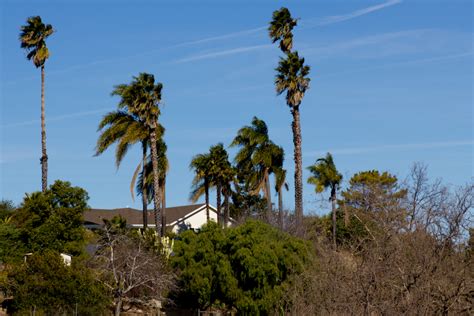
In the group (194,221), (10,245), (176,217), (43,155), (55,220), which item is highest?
(43,155)

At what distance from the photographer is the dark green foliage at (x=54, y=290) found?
3944 cm

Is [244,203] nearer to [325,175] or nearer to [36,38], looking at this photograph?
[325,175]

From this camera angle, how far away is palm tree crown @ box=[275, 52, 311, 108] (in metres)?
53.4

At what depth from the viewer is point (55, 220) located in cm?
4653

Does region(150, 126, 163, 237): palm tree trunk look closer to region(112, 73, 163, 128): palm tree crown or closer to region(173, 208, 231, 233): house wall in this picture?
region(112, 73, 163, 128): palm tree crown

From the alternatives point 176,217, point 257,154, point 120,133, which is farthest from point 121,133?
point 176,217

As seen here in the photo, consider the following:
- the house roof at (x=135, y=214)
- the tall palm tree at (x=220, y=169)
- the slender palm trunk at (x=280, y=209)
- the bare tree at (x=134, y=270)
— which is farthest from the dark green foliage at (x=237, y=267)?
the house roof at (x=135, y=214)

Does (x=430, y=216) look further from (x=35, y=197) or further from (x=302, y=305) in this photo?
(x=35, y=197)

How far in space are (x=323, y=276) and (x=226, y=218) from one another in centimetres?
3413

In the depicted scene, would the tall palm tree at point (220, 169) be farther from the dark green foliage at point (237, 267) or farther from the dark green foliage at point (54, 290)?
the dark green foliage at point (54, 290)

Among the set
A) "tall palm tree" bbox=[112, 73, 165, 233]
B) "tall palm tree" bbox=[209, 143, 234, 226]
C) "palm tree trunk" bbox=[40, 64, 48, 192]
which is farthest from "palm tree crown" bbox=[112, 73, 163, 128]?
"tall palm tree" bbox=[209, 143, 234, 226]

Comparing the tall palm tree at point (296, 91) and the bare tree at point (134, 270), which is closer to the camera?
the bare tree at point (134, 270)

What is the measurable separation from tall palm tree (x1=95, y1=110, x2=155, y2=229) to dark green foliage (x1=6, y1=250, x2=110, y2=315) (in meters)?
15.7

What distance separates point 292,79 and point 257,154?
10.3 meters
